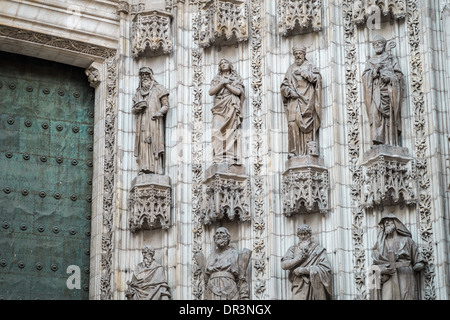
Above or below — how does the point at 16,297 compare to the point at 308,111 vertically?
below

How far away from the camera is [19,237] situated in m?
21.7

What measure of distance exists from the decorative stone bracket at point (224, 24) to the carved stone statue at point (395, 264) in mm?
4436

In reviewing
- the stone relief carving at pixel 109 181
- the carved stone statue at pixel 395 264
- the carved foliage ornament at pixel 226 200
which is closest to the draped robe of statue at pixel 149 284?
the stone relief carving at pixel 109 181

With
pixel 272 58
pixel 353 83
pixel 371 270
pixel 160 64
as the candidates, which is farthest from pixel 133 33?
pixel 371 270

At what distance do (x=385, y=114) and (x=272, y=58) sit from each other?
2.36m

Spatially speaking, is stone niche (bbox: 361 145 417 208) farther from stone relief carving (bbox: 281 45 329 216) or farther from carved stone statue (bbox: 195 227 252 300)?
carved stone statue (bbox: 195 227 252 300)

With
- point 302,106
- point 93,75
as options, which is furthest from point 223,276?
point 93,75

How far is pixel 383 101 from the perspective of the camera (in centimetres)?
2066

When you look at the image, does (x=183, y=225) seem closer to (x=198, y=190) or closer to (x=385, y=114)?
(x=198, y=190)

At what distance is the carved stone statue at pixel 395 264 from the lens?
19594 mm

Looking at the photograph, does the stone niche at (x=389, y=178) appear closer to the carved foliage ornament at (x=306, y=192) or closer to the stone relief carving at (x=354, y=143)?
the stone relief carving at (x=354, y=143)

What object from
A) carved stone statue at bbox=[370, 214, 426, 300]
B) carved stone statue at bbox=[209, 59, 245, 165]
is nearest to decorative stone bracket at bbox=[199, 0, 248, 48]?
carved stone statue at bbox=[209, 59, 245, 165]

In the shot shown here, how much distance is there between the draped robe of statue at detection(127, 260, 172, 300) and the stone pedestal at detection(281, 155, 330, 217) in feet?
7.60

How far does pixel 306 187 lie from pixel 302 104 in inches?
58.0
